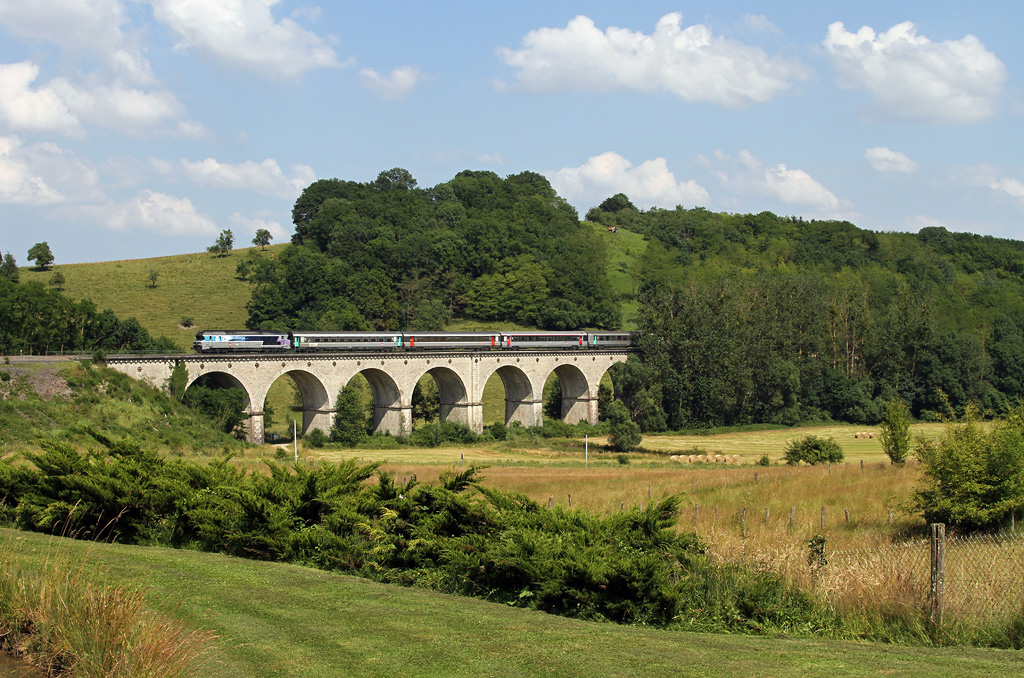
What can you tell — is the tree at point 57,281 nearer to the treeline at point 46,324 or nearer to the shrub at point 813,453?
the treeline at point 46,324

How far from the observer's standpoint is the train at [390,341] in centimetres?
5256

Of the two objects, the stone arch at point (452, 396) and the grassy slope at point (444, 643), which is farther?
the stone arch at point (452, 396)

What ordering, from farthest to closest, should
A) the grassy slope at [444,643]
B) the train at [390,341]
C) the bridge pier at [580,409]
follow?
the bridge pier at [580,409] < the train at [390,341] < the grassy slope at [444,643]

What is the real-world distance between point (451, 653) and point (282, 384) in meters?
76.1

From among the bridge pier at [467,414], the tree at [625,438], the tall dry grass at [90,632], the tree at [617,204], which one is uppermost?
the tree at [617,204]

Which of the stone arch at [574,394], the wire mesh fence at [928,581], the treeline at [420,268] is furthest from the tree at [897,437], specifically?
the treeline at [420,268]

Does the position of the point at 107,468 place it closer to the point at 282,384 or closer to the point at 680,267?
the point at 282,384

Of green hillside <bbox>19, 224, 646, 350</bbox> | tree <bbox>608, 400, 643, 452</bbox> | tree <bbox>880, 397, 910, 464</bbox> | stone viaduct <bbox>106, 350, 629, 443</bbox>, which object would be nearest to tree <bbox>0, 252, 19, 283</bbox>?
green hillside <bbox>19, 224, 646, 350</bbox>

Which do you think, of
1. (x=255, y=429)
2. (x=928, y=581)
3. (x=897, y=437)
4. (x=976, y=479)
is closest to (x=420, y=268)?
(x=255, y=429)

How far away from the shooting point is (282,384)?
268 ft

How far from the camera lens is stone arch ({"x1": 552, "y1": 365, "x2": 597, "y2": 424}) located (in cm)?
7075

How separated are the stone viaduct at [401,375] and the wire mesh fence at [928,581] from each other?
43.9 metres

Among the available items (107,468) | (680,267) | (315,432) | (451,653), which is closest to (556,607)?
(451,653)

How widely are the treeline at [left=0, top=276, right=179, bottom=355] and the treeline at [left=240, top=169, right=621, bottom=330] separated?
23.4 metres
